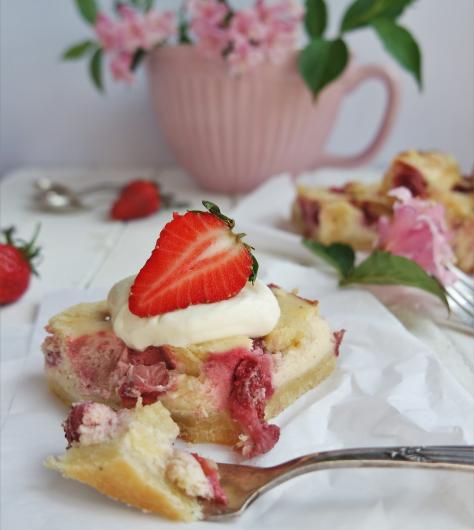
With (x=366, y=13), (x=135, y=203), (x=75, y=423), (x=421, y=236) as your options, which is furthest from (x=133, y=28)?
(x=75, y=423)

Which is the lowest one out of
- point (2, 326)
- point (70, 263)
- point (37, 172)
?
point (37, 172)

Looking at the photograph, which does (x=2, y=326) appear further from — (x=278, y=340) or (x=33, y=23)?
(x=33, y=23)

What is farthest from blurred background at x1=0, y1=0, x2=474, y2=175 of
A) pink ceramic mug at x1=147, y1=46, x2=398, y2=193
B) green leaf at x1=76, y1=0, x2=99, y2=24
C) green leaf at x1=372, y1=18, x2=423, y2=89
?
green leaf at x1=372, y1=18, x2=423, y2=89

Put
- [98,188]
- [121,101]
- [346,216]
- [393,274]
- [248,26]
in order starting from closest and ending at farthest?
[393,274] < [346,216] < [248,26] < [98,188] < [121,101]

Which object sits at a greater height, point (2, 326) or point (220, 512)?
point (220, 512)

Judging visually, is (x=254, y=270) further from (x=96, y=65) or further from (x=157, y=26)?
(x=96, y=65)

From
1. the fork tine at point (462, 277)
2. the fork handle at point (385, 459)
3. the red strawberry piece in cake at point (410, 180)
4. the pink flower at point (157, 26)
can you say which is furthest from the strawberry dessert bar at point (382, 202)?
the fork handle at point (385, 459)

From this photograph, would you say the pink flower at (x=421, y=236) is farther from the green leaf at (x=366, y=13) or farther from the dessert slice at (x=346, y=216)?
the green leaf at (x=366, y=13)

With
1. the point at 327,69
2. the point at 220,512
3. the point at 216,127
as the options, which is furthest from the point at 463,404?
the point at 216,127
